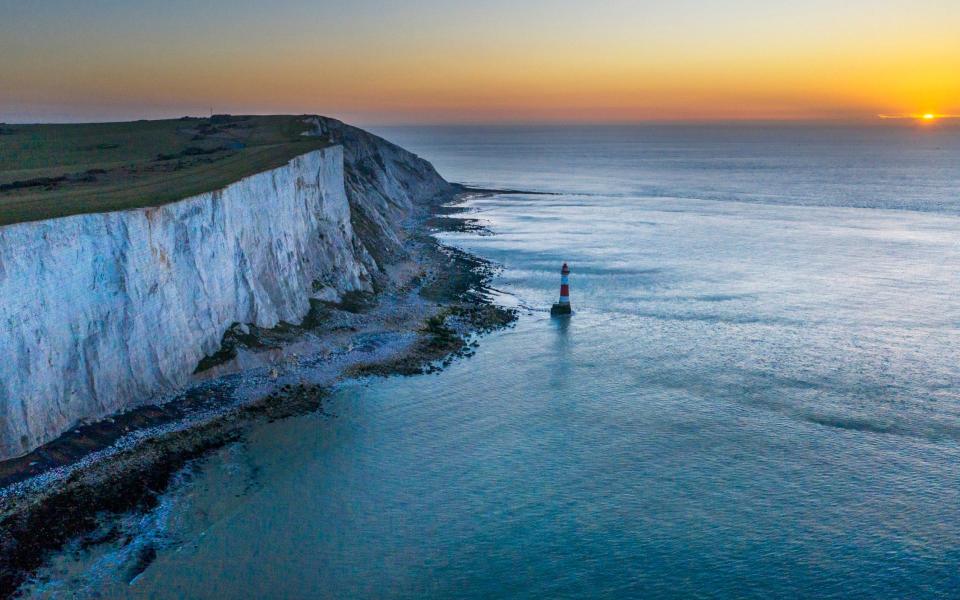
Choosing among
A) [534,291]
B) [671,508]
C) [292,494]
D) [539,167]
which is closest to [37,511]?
[292,494]

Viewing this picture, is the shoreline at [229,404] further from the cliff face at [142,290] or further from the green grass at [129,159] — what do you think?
the green grass at [129,159]

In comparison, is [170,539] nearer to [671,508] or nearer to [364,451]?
[364,451]

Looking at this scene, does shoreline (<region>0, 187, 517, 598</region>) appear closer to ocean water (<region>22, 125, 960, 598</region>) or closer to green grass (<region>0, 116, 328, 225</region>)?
ocean water (<region>22, 125, 960, 598</region>)

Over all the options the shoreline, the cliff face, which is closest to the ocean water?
the shoreline

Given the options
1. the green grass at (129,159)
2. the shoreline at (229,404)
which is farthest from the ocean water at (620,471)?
the green grass at (129,159)

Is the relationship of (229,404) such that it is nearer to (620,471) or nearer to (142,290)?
(142,290)

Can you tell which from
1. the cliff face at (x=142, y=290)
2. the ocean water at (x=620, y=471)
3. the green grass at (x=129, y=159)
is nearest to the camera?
the ocean water at (x=620, y=471)
